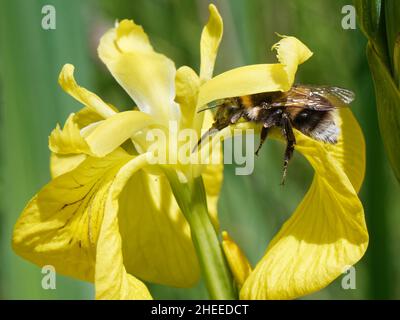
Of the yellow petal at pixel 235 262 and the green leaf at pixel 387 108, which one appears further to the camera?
the yellow petal at pixel 235 262

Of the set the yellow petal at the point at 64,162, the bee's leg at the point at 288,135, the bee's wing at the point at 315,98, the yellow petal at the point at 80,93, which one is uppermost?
the yellow petal at the point at 80,93

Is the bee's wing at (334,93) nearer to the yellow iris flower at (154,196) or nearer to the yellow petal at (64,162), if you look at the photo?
the yellow iris flower at (154,196)

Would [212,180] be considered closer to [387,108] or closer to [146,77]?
[146,77]

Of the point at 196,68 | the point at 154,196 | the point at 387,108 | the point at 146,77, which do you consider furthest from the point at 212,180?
the point at 196,68

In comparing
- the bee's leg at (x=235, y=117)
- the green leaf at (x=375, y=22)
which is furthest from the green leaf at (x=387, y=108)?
the bee's leg at (x=235, y=117)

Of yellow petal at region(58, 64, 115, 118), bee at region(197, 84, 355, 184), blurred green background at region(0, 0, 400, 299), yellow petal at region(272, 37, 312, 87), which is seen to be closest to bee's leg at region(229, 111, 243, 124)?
bee at region(197, 84, 355, 184)

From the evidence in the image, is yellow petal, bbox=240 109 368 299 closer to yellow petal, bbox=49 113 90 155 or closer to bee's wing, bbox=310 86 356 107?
bee's wing, bbox=310 86 356 107

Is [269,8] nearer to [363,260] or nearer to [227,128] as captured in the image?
[363,260]

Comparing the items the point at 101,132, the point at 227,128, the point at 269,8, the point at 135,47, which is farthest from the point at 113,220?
the point at 269,8
